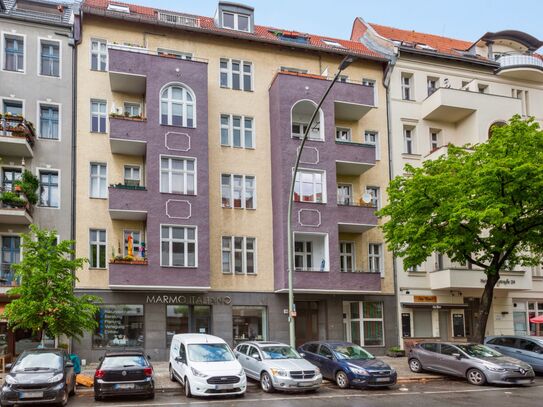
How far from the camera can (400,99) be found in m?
33.9

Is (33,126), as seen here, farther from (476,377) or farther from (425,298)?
(425,298)

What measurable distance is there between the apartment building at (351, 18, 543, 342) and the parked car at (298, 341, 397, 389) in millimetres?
10400

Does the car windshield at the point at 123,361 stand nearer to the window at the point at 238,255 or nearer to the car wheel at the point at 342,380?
the car wheel at the point at 342,380

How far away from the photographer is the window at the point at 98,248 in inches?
1070

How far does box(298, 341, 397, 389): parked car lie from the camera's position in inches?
794

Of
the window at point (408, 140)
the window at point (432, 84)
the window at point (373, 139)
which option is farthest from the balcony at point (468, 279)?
the window at point (432, 84)

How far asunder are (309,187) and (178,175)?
6.31 meters

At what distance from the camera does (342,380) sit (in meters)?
20.6

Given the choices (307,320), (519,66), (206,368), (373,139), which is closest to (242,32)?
(373,139)

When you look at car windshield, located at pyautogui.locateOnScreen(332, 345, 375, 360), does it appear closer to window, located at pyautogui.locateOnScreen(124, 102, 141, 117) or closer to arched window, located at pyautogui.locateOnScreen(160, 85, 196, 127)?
arched window, located at pyautogui.locateOnScreen(160, 85, 196, 127)

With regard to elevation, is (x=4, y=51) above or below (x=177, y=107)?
above

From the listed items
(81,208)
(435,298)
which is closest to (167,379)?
(81,208)

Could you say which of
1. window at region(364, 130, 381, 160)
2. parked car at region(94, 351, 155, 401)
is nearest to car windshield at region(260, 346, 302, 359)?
parked car at region(94, 351, 155, 401)

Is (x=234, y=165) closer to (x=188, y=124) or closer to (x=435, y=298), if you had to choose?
(x=188, y=124)
